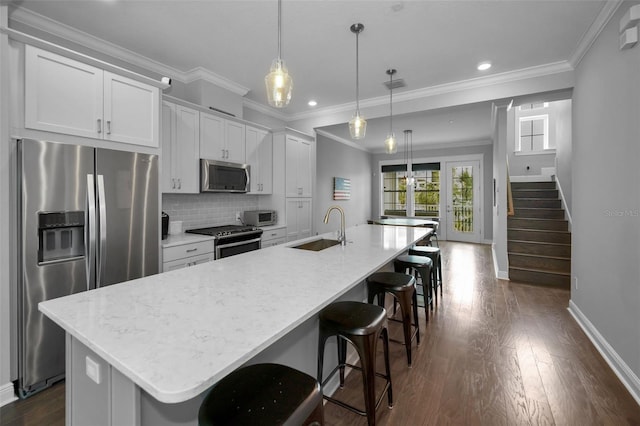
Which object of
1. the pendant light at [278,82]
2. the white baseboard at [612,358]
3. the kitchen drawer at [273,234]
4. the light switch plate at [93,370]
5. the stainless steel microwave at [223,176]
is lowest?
the white baseboard at [612,358]

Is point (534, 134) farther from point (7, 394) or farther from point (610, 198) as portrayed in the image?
point (7, 394)

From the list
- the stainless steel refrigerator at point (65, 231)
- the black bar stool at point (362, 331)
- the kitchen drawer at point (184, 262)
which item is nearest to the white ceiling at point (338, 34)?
the stainless steel refrigerator at point (65, 231)

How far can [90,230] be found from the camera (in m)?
2.23

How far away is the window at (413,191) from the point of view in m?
8.95

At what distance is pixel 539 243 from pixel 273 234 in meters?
4.25

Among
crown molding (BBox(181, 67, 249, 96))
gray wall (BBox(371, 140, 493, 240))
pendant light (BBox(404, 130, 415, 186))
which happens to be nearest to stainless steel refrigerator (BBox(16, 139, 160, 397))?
crown molding (BBox(181, 67, 249, 96))

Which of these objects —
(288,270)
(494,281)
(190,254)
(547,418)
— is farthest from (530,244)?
(190,254)

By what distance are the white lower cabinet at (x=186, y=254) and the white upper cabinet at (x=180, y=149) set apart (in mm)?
682

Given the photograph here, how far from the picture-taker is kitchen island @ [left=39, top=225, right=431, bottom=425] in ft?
2.65

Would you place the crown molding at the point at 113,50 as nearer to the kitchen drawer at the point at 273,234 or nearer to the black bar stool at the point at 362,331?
the kitchen drawer at the point at 273,234

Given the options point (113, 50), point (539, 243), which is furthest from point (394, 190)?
point (113, 50)

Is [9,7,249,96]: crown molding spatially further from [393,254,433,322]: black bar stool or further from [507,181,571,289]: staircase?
[507,181,571,289]: staircase

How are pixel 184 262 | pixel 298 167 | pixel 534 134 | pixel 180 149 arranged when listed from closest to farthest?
pixel 184 262
pixel 180 149
pixel 298 167
pixel 534 134

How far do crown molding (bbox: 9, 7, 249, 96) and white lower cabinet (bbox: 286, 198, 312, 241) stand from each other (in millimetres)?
1822
